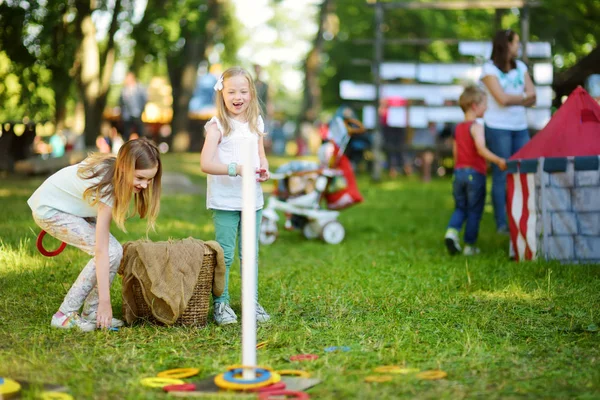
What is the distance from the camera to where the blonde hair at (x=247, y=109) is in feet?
15.4

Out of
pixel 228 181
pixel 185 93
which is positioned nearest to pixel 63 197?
pixel 228 181

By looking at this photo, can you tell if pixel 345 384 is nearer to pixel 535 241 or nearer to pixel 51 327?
pixel 51 327

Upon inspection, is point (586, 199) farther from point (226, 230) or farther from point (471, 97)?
point (226, 230)

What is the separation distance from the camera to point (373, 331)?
422cm

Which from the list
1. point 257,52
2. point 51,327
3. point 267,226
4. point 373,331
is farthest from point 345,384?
point 257,52

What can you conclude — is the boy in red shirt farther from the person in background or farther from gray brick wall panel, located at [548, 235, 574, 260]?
the person in background

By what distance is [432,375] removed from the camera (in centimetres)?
333

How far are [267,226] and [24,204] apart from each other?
3.79 metres

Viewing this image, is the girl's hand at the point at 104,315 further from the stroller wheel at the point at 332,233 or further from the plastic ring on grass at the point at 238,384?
the stroller wheel at the point at 332,233

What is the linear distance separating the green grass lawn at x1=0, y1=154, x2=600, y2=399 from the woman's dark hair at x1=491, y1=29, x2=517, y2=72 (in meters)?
1.63

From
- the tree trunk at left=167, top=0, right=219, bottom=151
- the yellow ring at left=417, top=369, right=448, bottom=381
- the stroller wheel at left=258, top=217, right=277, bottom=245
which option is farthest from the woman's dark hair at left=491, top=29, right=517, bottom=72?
the tree trunk at left=167, top=0, right=219, bottom=151

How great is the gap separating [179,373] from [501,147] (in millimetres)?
4863

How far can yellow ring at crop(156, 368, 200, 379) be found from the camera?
3391 mm

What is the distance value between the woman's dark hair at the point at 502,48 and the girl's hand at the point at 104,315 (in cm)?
465
